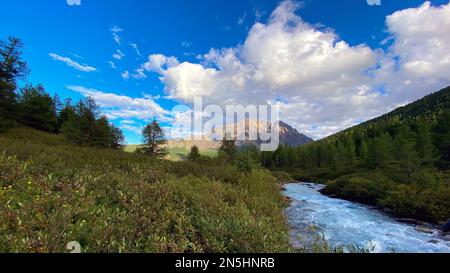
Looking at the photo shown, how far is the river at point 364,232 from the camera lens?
493 inches

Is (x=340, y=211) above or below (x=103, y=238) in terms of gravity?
below

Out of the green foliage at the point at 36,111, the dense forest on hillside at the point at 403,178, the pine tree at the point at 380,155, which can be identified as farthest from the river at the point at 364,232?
the green foliage at the point at 36,111

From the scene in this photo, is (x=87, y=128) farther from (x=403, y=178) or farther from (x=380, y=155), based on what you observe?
(x=380, y=155)

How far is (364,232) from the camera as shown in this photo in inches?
589

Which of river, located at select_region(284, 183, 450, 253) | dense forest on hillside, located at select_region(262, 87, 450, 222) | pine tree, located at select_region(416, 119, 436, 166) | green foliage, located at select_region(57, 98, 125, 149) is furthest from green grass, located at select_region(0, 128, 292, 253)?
pine tree, located at select_region(416, 119, 436, 166)

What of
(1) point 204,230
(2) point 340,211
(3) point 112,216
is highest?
(3) point 112,216

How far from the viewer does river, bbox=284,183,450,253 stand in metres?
12.5

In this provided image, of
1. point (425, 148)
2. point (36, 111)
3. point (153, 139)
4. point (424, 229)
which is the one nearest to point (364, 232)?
point (424, 229)

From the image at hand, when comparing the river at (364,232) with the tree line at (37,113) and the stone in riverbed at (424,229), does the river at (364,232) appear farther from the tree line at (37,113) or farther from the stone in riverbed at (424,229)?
the tree line at (37,113)
